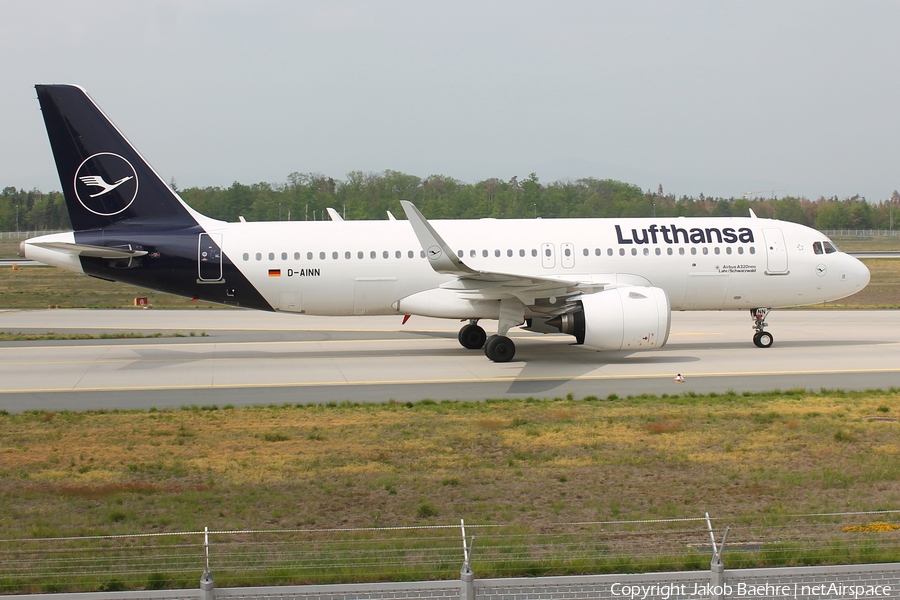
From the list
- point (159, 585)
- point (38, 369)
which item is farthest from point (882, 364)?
point (38, 369)

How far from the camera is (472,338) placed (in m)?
25.0

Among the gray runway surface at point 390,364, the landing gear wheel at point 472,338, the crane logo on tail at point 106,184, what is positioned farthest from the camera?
the landing gear wheel at point 472,338

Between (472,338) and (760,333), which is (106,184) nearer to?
(472,338)

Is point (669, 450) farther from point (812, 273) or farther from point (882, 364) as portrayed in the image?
point (812, 273)

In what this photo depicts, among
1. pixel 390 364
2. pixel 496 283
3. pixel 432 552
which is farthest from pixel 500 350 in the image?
pixel 432 552

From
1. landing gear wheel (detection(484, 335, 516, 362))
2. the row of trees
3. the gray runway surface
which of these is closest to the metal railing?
the gray runway surface

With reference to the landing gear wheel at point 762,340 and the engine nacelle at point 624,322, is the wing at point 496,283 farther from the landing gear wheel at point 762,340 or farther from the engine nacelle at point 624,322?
the landing gear wheel at point 762,340

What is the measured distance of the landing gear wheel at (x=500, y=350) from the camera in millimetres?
22047

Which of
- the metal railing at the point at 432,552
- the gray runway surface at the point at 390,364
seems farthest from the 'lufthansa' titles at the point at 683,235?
A: the metal railing at the point at 432,552

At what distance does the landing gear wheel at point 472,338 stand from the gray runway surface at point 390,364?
29 centimetres

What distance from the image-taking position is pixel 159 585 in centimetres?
753

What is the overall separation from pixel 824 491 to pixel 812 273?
51.4ft

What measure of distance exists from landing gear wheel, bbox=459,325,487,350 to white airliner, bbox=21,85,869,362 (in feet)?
0.14
